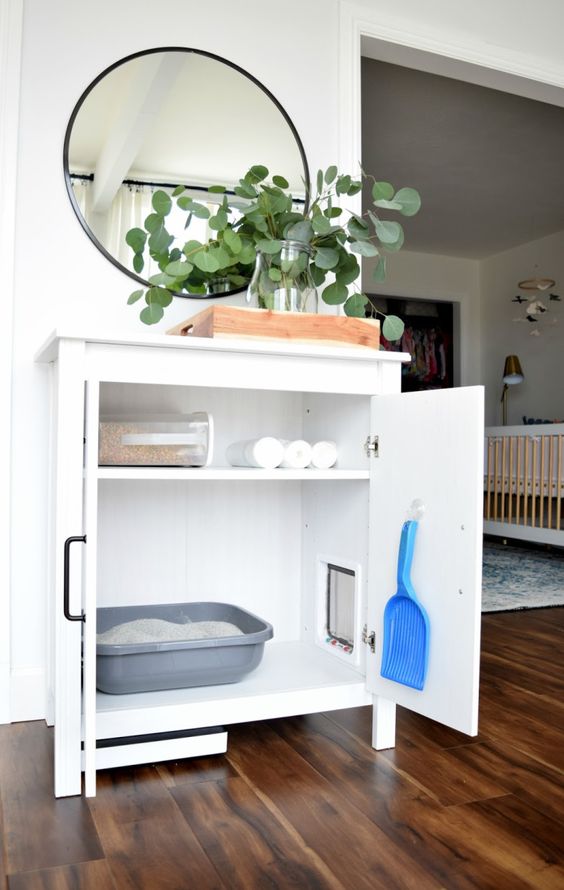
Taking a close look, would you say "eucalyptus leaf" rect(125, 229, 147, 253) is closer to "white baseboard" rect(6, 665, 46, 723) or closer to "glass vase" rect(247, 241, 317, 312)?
"glass vase" rect(247, 241, 317, 312)

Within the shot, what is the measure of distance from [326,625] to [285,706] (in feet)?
1.24

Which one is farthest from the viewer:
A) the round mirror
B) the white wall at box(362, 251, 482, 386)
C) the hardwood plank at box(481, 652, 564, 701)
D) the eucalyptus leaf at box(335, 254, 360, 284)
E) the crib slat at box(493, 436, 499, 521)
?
the white wall at box(362, 251, 482, 386)

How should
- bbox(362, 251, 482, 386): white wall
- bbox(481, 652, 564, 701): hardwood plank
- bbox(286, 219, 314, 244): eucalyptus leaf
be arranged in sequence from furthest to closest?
bbox(362, 251, 482, 386): white wall, bbox(481, 652, 564, 701): hardwood plank, bbox(286, 219, 314, 244): eucalyptus leaf

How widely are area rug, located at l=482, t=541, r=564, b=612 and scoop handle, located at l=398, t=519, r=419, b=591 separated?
1644 mm

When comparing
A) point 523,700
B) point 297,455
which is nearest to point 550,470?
point 523,700

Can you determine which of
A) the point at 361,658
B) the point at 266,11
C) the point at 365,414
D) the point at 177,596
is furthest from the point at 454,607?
the point at 266,11

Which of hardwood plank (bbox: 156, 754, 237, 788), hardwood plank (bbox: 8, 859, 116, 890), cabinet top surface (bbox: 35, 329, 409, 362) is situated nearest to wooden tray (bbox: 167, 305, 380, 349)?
cabinet top surface (bbox: 35, 329, 409, 362)

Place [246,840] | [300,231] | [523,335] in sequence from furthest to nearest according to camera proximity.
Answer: [523,335]
[300,231]
[246,840]

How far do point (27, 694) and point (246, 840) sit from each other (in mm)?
805

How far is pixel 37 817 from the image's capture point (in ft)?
4.25

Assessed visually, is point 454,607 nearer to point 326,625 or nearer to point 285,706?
point 285,706

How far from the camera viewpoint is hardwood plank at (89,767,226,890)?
1.11 meters

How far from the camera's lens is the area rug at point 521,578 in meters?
3.23

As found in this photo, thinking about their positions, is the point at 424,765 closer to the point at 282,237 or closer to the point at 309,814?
the point at 309,814
